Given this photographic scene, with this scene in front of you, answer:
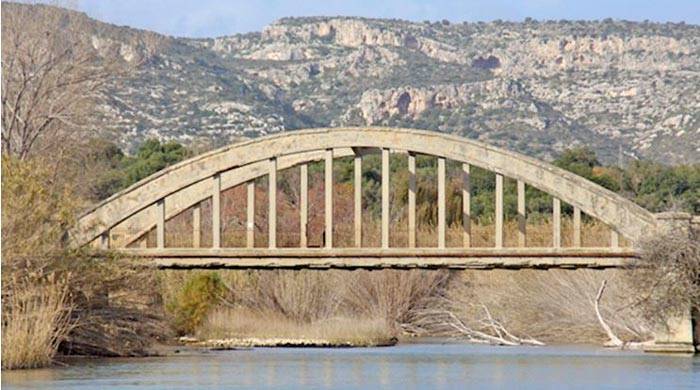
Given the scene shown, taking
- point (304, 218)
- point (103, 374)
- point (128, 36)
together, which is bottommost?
point (103, 374)

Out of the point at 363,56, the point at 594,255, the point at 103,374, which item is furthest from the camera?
the point at 363,56

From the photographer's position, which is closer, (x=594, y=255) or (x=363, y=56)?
(x=594, y=255)

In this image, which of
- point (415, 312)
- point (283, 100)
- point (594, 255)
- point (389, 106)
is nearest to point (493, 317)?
point (415, 312)

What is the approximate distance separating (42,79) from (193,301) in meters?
7.20

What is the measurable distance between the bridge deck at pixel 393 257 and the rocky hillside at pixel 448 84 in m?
50.0

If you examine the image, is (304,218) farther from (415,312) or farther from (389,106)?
(389,106)

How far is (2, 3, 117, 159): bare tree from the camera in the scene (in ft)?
176

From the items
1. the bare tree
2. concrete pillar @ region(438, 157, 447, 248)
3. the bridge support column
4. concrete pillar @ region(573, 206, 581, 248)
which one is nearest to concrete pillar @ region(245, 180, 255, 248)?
concrete pillar @ region(438, 157, 447, 248)

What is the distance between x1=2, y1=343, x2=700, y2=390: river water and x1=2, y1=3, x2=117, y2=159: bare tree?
33.9ft

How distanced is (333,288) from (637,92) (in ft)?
208

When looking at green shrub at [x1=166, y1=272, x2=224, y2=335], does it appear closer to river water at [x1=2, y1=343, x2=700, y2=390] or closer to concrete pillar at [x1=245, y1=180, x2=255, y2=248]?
concrete pillar at [x1=245, y1=180, x2=255, y2=248]

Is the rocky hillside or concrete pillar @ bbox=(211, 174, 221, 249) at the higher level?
the rocky hillside

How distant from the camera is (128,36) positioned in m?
79.2

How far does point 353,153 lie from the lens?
49.3m
